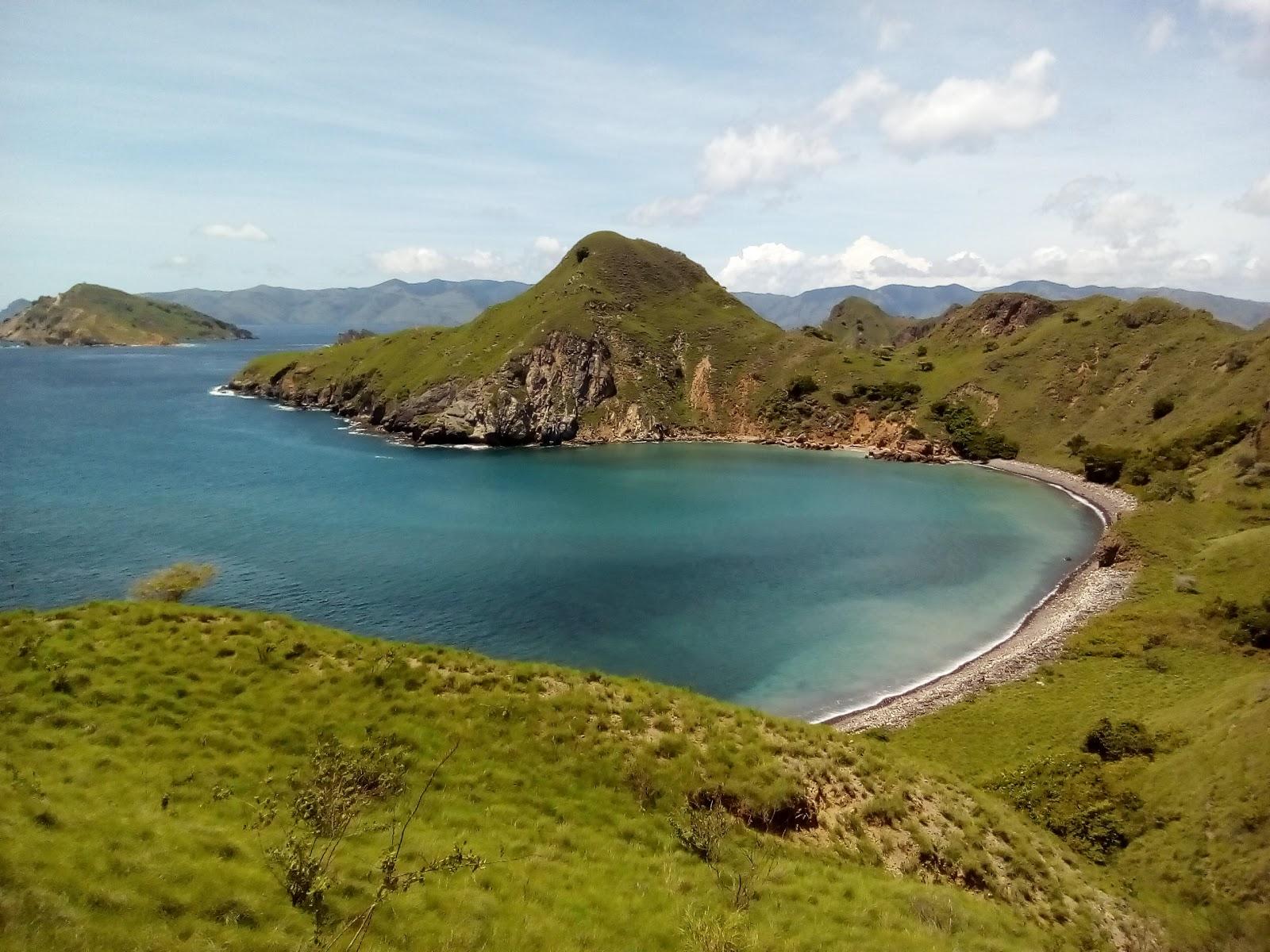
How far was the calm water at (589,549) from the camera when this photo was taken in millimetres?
51594

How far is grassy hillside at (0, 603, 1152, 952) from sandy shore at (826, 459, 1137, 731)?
616 inches

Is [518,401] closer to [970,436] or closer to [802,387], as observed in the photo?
[802,387]

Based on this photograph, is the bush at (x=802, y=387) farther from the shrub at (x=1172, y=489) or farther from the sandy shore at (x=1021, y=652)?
the sandy shore at (x=1021, y=652)

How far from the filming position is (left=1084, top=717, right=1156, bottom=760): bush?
3023 cm

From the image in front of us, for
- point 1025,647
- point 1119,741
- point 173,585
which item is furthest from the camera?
point 1025,647

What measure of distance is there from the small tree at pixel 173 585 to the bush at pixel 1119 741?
61743 millimetres

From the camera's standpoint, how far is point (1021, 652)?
164ft

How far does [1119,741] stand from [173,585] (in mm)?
63544

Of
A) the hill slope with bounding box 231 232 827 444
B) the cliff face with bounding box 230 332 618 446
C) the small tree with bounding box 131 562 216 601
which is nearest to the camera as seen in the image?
the small tree with bounding box 131 562 216 601

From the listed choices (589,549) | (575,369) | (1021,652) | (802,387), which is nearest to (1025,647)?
(1021,652)

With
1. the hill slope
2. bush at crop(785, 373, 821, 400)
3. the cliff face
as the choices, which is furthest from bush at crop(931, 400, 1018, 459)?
the cliff face

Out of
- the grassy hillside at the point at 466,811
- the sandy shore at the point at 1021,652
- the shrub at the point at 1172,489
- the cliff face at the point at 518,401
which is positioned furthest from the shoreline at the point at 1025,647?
the cliff face at the point at 518,401

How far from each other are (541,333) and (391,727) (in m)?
151

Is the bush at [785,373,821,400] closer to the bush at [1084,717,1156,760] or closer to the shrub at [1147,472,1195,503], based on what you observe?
the shrub at [1147,472,1195,503]
